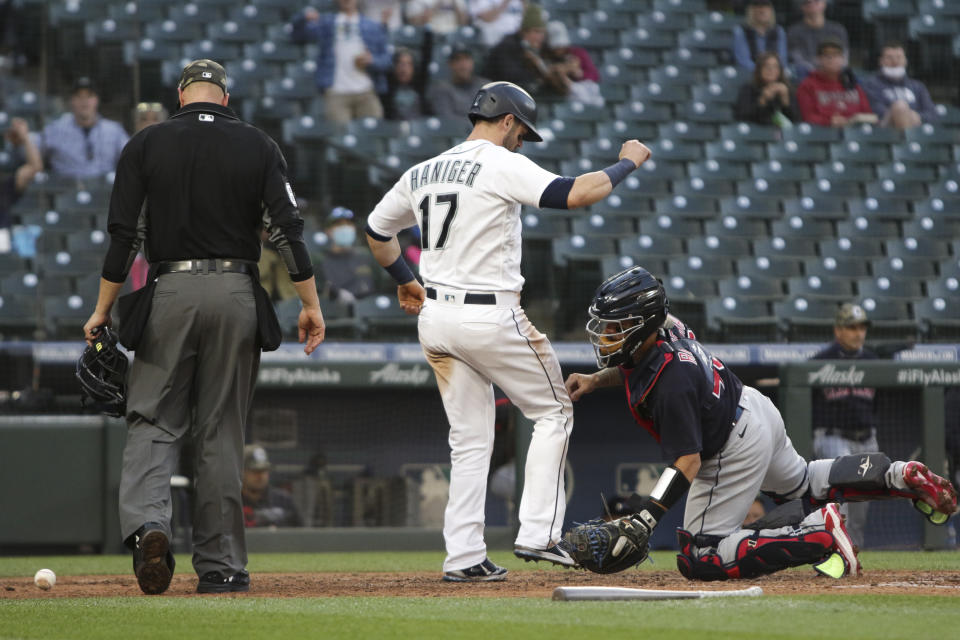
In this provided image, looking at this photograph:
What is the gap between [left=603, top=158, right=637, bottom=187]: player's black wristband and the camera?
437cm

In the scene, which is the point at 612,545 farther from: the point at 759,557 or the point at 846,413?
the point at 846,413

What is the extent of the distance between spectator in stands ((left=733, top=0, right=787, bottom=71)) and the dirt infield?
30.0ft

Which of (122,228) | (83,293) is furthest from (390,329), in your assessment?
(122,228)

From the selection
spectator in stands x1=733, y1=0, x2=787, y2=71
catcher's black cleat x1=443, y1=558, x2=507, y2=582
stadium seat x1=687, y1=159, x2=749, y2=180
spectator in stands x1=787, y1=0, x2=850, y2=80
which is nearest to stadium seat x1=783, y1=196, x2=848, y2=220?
stadium seat x1=687, y1=159, x2=749, y2=180

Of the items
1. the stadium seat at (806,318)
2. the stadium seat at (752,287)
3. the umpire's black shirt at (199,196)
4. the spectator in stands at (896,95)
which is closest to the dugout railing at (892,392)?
the stadium seat at (806,318)

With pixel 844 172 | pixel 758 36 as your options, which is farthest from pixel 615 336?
pixel 758 36

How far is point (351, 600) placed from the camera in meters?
3.97

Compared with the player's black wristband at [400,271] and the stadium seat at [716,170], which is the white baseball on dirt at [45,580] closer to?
the player's black wristband at [400,271]

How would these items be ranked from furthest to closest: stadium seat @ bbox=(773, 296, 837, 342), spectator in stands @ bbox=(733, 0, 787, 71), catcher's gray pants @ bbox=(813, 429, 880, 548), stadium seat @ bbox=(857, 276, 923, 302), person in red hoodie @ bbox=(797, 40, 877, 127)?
spectator in stands @ bbox=(733, 0, 787, 71), person in red hoodie @ bbox=(797, 40, 877, 127), stadium seat @ bbox=(857, 276, 923, 302), stadium seat @ bbox=(773, 296, 837, 342), catcher's gray pants @ bbox=(813, 429, 880, 548)

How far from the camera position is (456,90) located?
12250 millimetres

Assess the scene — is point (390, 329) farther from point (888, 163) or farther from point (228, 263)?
point (888, 163)

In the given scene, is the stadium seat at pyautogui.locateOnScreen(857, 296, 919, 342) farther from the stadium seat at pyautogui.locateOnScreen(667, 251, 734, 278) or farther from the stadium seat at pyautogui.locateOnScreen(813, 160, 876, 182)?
the stadium seat at pyautogui.locateOnScreen(813, 160, 876, 182)

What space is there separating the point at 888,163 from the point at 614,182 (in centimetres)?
907

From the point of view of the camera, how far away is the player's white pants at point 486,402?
4.50 m
